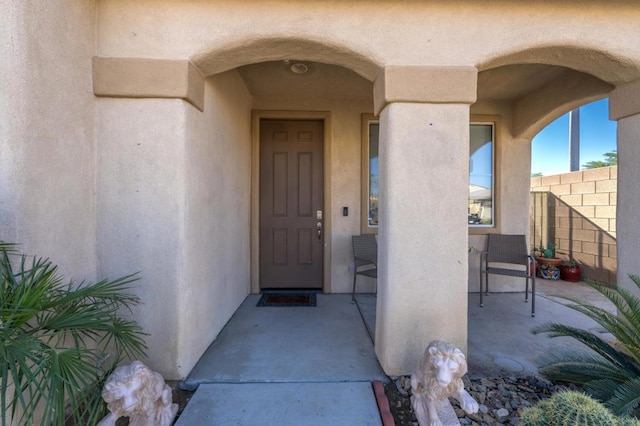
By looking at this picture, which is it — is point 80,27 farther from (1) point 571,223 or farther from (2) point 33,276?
(1) point 571,223

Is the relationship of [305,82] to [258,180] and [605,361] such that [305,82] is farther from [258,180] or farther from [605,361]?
[605,361]

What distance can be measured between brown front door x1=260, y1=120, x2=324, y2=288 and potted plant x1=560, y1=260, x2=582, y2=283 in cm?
435

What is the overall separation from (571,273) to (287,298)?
4.87 metres

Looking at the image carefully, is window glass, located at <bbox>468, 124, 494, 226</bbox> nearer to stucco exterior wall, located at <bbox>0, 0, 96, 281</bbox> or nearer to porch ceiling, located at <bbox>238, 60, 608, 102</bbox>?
porch ceiling, located at <bbox>238, 60, 608, 102</bbox>

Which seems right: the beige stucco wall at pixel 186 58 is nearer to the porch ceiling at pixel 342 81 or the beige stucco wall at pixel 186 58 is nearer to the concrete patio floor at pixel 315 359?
the concrete patio floor at pixel 315 359

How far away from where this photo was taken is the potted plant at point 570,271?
4957 millimetres

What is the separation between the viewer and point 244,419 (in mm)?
1728

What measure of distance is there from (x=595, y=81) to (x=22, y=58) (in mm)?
4520

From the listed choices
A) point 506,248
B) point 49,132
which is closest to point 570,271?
point 506,248

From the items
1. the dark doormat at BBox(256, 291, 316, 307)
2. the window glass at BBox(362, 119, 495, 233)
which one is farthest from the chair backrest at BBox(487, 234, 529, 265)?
the dark doormat at BBox(256, 291, 316, 307)

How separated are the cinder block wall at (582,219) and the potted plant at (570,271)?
0.52 feet

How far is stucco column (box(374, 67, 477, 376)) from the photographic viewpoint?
2.10 metres

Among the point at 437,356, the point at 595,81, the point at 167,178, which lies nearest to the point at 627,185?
the point at 595,81

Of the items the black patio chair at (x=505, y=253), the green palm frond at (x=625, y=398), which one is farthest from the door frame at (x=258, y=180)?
the green palm frond at (x=625, y=398)
